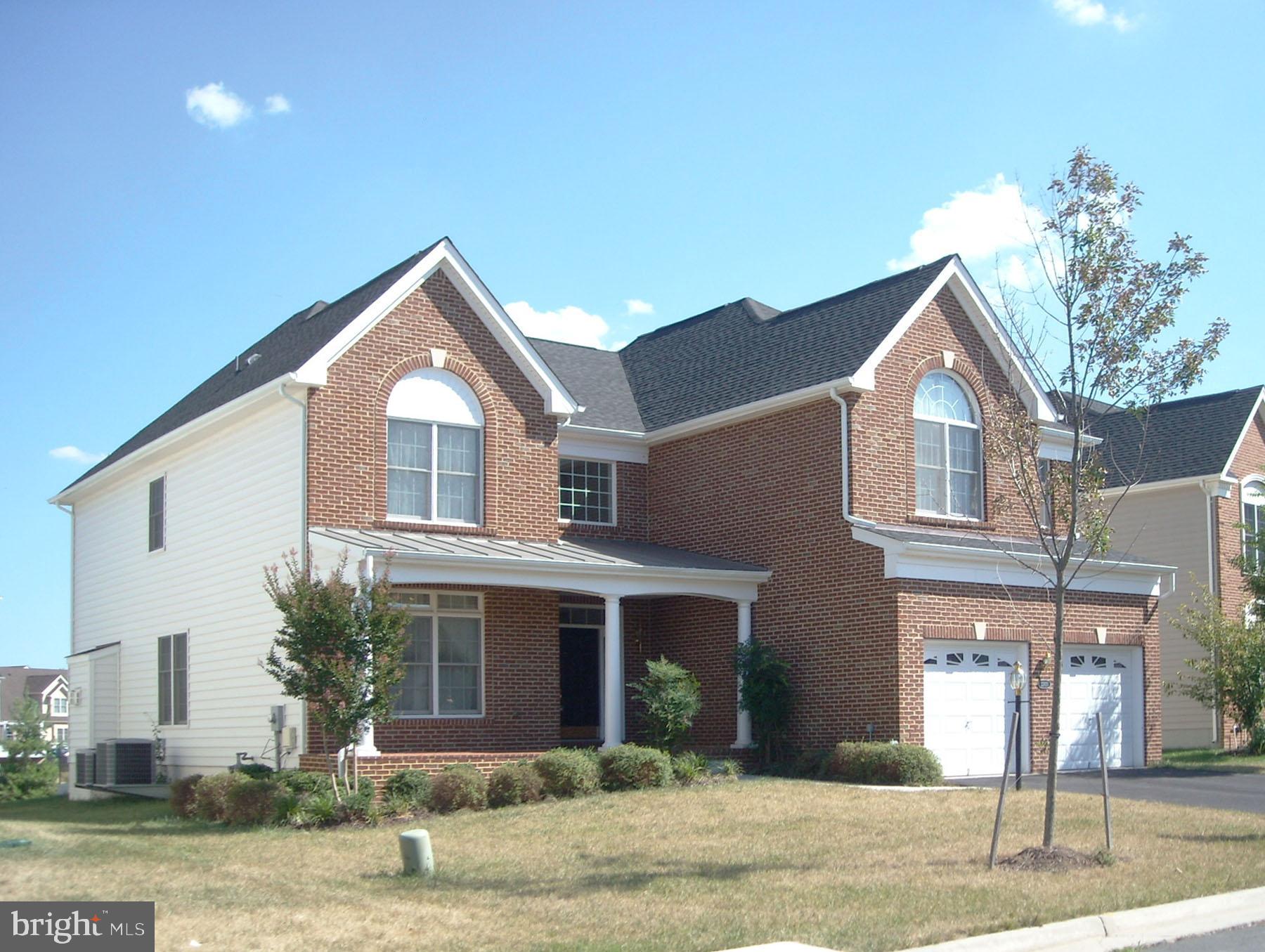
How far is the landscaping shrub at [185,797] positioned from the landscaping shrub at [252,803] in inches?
47.7

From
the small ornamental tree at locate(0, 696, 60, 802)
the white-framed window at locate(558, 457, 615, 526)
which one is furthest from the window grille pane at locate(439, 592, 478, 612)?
the small ornamental tree at locate(0, 696, 60, 802)

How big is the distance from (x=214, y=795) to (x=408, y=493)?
5657mm

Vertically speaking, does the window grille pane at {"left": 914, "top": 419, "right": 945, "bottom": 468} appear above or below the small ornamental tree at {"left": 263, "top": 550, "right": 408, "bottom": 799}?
above

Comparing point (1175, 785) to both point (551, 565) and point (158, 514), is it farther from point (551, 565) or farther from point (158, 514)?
point (158, 514)

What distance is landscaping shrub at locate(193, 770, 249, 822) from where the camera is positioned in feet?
57.9

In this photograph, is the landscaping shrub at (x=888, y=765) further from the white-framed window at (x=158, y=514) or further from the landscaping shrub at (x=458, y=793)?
the white-framed window at (x=158, y=514)

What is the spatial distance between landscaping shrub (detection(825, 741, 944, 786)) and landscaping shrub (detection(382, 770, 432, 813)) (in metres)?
6.05

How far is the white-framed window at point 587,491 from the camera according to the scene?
25016mm

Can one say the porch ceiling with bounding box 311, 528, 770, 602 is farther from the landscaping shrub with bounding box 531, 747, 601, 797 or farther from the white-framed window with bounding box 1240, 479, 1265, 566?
the white-framed window with bounding box 1240, 479, 1265, 566

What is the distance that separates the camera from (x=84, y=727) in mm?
26672

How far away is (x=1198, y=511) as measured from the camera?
29.6 m

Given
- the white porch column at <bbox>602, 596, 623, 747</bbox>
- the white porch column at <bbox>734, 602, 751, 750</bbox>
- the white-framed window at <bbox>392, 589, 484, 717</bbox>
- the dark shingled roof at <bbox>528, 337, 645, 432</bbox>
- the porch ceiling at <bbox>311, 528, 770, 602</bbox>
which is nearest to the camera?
the porch ceiling at <bbox>311, 528, 770, 602</bbox>

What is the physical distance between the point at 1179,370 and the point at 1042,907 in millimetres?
5777

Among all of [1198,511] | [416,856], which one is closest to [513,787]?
[416,856]
